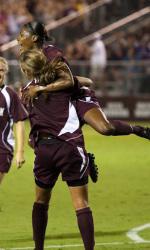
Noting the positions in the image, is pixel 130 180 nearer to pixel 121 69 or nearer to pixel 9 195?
pixel 9 195

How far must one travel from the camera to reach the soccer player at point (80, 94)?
693 cm

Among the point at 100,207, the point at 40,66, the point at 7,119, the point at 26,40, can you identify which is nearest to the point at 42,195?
the point at 40,66

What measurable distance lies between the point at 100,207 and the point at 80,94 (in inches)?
146

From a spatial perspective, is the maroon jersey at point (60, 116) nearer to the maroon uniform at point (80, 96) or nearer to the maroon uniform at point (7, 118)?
the maroon uniform at point (80, 96)

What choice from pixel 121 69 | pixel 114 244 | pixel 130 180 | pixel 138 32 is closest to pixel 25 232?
pixel 114 244

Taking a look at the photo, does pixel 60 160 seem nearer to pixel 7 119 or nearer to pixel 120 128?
pixel 120 128

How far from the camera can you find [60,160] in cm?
707

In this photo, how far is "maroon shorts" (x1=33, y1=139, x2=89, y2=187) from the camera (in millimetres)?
7043

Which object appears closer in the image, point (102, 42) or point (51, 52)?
point (51, 52)

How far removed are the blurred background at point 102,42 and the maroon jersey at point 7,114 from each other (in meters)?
13.4

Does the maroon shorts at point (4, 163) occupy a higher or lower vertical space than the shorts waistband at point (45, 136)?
lower

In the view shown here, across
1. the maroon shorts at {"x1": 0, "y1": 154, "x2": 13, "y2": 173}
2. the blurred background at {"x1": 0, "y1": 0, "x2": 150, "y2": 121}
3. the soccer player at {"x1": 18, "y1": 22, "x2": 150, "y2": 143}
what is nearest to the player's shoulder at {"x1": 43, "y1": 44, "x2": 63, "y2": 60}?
the soccer player at {"x1": 18, "y1": 22, "x2": 150, "y2": 143}

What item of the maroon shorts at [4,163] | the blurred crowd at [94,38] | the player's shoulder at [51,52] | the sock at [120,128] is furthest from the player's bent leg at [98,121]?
the blurred crowd at [94,38]

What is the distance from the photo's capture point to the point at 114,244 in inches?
327
